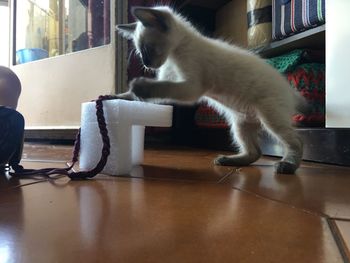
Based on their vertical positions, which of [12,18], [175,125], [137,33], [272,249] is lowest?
[272,249]

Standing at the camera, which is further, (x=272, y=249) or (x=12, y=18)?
(x=12, y=18)

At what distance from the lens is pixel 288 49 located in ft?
5.43

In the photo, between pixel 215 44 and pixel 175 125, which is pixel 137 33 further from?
pixel 175 125

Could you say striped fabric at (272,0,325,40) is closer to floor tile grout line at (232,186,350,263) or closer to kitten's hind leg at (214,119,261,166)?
kitten's hind leg at (214,119,261,166)

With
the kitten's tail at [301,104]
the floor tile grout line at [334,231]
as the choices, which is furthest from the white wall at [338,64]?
the floor tile grout line at [334,231]

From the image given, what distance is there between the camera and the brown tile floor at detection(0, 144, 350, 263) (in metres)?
0.40

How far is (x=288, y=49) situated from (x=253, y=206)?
1.20 meters

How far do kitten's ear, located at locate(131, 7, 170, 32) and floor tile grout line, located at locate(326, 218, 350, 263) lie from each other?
77cm

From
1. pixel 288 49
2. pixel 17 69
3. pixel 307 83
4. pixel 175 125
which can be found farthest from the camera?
pixel 17 69

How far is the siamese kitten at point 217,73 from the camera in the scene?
109 centimetres

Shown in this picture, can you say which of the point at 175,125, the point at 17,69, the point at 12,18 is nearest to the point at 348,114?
the point at 175,125

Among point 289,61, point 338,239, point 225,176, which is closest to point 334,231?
point 338,239

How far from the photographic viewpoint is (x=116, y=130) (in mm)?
944

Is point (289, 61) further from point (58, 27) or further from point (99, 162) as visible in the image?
point (58, 27)
